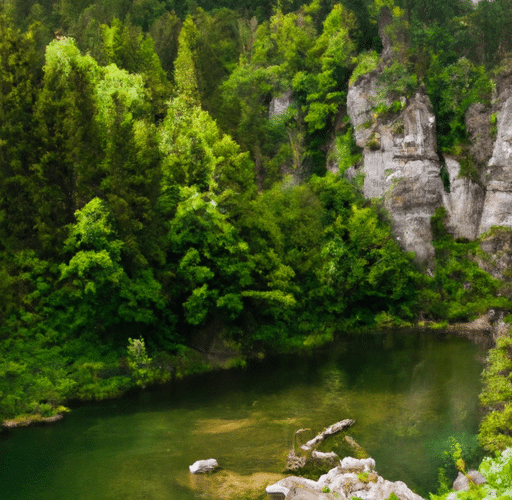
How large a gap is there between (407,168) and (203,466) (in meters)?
33.2

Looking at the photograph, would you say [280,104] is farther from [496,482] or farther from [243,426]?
[496,482]

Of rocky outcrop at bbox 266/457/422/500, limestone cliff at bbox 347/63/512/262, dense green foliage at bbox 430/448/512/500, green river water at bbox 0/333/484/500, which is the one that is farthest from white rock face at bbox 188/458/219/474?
limestone cliff at bbox 347/63/512/262

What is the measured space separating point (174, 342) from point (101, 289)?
18.5 ft

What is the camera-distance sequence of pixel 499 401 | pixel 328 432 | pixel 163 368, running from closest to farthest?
pixel 499 401, pixel 328 432, pixel 163 368

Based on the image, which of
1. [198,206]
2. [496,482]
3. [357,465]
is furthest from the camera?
[198,206]

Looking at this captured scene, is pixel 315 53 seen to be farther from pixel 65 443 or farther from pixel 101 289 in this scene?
pixel 65 443

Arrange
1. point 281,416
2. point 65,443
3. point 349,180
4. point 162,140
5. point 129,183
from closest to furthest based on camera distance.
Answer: point 65,443, point 281,416, point 129,183, point 162,140, point 349,180

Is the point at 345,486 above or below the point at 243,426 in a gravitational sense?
above

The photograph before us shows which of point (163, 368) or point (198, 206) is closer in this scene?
point (163, 368)

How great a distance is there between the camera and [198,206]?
1293 inches

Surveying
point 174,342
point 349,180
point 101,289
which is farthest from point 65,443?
point 349,180

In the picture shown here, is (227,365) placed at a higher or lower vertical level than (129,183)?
lower

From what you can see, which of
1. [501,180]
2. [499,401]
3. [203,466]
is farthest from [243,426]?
[501,180]

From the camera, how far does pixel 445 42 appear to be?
50625mm
